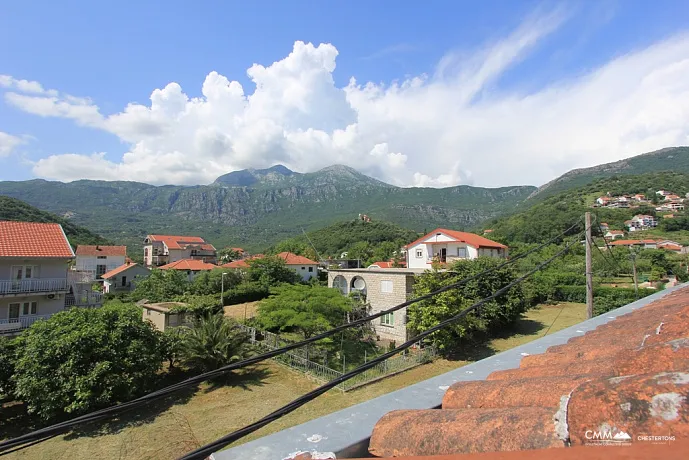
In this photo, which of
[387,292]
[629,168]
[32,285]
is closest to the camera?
[32,285]

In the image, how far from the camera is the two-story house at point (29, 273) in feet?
54.9

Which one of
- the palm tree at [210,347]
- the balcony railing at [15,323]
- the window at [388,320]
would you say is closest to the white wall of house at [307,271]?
the window at [388,320]

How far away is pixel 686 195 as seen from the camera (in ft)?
297

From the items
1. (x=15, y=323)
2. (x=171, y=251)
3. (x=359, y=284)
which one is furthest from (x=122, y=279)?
(x=359, y=284)

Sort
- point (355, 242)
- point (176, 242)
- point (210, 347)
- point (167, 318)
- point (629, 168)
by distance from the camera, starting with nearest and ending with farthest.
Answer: point (210, 347) < point (167, 318) < point (176, 242) < point (355, 242) < point (629, 168)

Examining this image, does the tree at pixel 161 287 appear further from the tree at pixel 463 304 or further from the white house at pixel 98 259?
the tree at pixel 463 304

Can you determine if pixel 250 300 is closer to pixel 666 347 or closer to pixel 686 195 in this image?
pixel 666 347

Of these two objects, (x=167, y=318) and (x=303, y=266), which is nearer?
(x=167, y=318)

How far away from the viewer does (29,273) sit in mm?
17656

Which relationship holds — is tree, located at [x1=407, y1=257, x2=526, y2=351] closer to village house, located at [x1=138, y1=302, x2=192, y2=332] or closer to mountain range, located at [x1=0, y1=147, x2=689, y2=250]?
village house, located at [x1=138, y1=302, x2=192, y2=332]

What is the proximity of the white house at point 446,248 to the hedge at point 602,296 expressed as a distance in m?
7.39

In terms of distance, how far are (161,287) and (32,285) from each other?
1615 cm

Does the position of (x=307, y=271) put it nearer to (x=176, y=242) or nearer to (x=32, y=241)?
(x=32, y=241)

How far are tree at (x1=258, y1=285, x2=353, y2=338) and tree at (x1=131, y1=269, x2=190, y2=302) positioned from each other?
1834 centimetres
